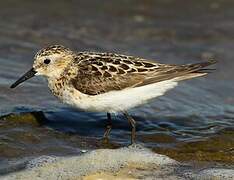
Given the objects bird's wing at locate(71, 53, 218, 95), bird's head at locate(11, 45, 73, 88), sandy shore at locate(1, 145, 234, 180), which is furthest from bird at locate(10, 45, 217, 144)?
sandy shore at locate(1, 145, 234, 180)

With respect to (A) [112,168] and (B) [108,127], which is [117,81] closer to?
(B) [108,127]

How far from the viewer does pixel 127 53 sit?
12266 millimetres

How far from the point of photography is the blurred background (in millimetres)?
8508

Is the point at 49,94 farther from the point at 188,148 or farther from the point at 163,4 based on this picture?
the point at 163,4

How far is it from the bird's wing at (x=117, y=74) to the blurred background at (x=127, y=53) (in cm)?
78

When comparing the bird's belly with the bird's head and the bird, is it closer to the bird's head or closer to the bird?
the bird

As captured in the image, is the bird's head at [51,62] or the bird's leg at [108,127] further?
the bird's leg at [108,127]

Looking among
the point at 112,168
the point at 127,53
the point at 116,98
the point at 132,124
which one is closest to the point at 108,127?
the point at 132,124

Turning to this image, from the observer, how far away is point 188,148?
27.9ft

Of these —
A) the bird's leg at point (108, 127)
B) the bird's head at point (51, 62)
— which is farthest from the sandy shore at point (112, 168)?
the bird's head at point (51, 62)

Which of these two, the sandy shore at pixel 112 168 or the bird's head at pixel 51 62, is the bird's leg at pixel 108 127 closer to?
the sandy shore at pixel 112 168

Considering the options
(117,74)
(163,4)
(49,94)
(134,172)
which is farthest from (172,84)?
(163,4)

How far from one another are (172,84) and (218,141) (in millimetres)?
1019

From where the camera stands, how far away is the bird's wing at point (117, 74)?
8281 millimetres
